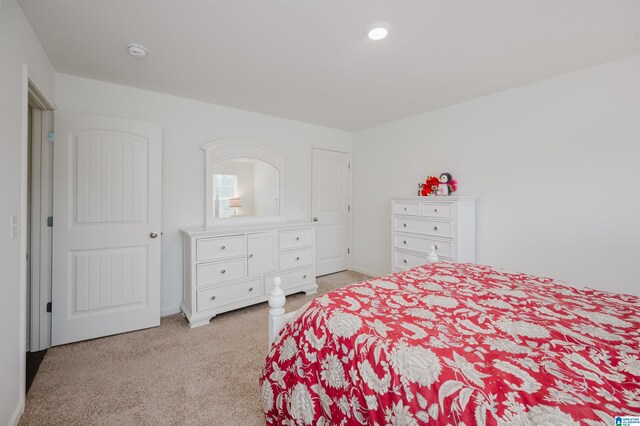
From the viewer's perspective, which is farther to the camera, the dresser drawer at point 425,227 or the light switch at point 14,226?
the dresser drawer at point 425,227

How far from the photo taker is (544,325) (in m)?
1.13

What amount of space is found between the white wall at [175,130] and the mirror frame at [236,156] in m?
0.08

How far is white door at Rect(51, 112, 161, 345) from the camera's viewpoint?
2336mm

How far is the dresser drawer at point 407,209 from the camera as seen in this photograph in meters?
3.22

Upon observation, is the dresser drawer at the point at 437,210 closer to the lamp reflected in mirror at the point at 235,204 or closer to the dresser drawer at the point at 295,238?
the dresser drawer at the point at 295,238

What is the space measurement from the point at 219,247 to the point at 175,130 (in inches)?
56.1

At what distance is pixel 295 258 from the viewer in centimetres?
345

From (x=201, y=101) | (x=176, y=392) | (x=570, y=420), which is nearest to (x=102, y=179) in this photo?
(x=201, y=101)

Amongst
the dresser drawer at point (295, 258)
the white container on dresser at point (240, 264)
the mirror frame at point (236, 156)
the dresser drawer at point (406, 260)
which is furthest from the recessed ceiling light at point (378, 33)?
the dresser drawer at point (295, 258)

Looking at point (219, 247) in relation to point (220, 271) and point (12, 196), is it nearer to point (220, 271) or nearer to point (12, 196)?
point (220, 271)

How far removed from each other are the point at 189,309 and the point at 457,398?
2695mm

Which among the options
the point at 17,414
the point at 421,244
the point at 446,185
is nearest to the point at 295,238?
the point at 421,244

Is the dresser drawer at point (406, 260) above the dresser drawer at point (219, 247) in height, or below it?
below

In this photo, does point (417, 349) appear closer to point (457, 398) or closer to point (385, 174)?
point (457, 398)
